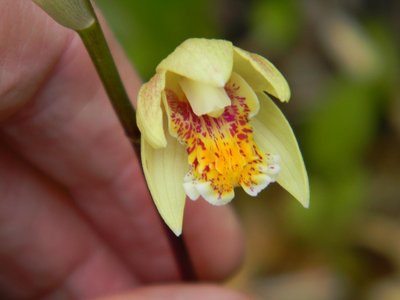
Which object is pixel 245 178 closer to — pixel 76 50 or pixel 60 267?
pixel 76 50

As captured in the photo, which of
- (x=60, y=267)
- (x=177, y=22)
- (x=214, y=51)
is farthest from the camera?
(x=177, y=22)

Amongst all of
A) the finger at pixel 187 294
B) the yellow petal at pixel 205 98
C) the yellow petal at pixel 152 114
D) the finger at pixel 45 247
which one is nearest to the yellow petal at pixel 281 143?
the yellow petal at pixel 205 98

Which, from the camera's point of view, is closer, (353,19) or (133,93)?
(133,93)

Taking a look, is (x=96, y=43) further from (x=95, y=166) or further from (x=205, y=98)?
(x=95, y=166)

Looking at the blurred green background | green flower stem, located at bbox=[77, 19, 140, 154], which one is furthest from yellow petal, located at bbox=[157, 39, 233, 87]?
the blurred green background

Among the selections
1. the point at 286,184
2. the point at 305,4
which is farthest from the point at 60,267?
the point at 305,4

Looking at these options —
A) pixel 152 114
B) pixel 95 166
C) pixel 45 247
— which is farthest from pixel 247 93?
pixel 45 247

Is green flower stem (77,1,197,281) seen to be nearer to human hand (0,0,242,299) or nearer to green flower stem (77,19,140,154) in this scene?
green flower stem (77,19,140,154)
